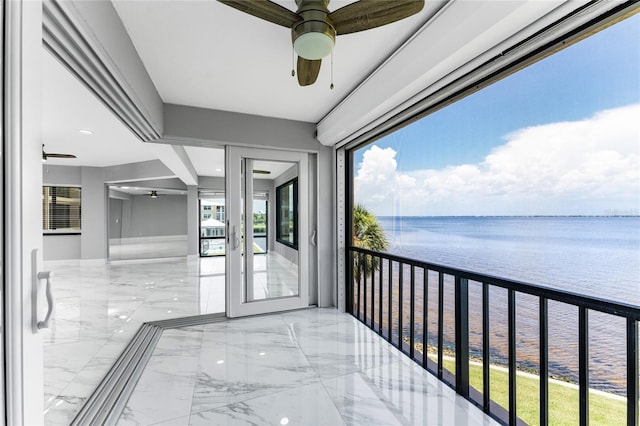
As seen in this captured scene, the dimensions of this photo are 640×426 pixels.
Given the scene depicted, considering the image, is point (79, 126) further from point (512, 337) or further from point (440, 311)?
point (512, 337)

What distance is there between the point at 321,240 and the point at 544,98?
8.41 ft

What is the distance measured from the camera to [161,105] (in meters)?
A: 2.90

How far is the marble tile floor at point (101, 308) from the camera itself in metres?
2.06

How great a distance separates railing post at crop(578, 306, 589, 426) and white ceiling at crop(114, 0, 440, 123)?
172 centimetres

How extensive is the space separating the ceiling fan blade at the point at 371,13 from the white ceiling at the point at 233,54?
264mm

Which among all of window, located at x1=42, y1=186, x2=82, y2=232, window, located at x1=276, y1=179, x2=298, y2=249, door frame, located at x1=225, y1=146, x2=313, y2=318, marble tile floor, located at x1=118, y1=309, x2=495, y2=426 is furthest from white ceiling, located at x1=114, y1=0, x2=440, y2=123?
window, located at x1=42, y1=186, x2=82, y2=232

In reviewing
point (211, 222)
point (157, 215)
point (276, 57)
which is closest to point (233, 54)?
point (276, 57)

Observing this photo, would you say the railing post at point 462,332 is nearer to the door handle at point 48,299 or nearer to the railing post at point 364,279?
the railing post at point 364,279

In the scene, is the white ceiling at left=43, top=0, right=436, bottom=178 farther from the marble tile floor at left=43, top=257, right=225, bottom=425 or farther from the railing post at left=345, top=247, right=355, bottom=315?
the marble tile floor at left=43, top=257, right=225, bottom=425

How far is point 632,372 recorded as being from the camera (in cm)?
114

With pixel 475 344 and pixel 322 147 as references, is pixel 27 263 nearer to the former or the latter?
pixel 475 344

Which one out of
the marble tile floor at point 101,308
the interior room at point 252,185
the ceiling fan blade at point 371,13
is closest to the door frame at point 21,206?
the interior room at point 252,185

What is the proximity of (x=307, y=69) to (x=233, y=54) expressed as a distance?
2.08 ft

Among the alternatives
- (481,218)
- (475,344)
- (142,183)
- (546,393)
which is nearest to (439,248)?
(481,218)
